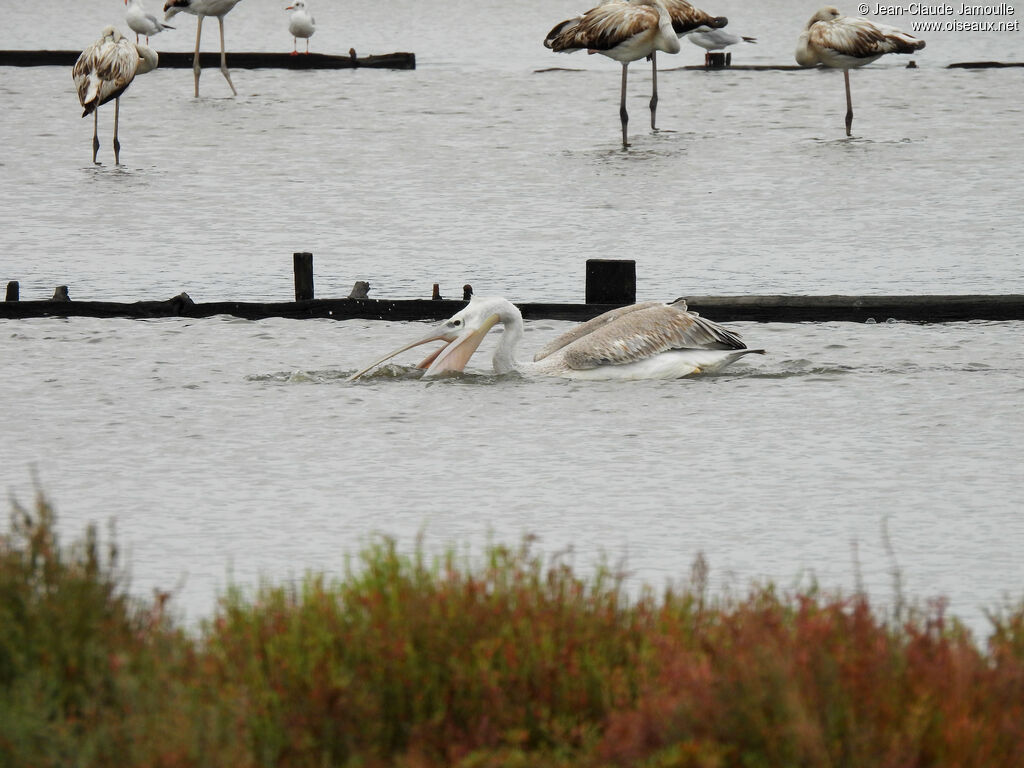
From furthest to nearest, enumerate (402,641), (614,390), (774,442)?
(614,390) < (774,442) < (402,641)

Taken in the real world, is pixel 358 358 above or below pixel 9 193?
below

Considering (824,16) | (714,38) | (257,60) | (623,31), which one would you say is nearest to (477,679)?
(623,31)

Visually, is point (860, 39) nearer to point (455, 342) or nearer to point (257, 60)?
point (257, 60)

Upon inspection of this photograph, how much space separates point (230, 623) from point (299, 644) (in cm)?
46

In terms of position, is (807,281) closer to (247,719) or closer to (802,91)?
(247,719)

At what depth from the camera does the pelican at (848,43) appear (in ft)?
89.4

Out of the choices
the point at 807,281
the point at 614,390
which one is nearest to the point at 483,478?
the point at 614,390

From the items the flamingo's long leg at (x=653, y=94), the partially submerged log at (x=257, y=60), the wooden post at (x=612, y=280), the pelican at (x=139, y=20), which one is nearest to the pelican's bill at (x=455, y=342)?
the wooden post at (x=612, y=280)

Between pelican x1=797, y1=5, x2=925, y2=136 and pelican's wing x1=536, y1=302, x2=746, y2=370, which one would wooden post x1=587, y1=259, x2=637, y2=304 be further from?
pelican x1=797, y1=5, x2=925, y2=136

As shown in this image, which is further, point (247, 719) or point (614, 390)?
point (614, 390)

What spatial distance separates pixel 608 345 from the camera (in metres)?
12.1

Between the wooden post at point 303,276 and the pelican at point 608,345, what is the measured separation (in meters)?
1.97

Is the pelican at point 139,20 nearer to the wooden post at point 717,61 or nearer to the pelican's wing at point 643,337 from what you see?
the wooden post at point 717,61

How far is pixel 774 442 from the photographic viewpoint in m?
10.5
